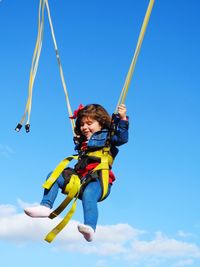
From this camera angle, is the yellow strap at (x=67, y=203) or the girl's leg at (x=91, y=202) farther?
the yellow strap at (x=67, y=203)

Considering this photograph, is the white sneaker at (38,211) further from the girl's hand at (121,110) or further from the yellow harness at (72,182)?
the girl's hand at (121,110)

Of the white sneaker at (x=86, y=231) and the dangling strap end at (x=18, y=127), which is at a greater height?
the dangling strap end at (x=18, y=127)

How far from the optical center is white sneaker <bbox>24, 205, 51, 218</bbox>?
5852 mm

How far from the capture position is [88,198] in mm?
5883

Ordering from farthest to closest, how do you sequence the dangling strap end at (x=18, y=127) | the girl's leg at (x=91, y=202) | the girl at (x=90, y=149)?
1. the dangling strap end at (x=18, y=127)
2. the girl at (x=90, y=149)
3. the girl's leg at (x=91, y=202)

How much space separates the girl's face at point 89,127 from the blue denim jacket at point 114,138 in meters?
0.11

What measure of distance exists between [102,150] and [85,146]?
0.99ft

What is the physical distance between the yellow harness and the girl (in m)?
0.05

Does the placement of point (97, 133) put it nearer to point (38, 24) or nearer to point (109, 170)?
point (109, 170)

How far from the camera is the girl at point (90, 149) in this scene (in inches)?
229

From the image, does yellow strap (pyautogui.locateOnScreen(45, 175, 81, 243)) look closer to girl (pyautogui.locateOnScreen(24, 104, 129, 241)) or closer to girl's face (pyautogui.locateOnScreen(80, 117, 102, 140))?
girl (pyautogui.locateOnScreen(24, 104, 129, 241))

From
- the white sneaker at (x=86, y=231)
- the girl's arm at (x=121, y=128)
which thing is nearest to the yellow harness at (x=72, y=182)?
the girl's arm at (x=121, y=128)

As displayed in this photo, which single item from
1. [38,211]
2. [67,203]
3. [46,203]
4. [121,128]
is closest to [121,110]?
[121,128]

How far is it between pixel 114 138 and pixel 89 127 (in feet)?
1.36
